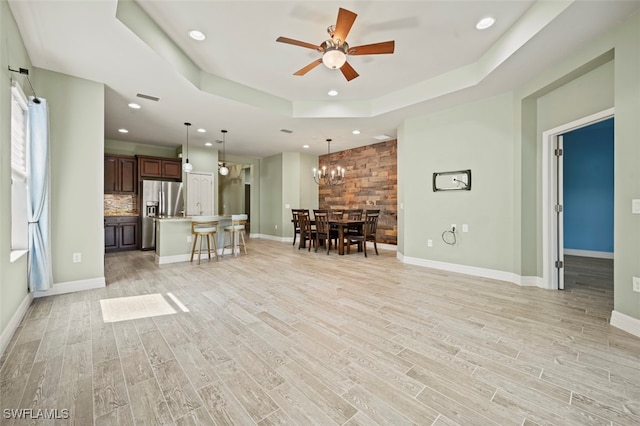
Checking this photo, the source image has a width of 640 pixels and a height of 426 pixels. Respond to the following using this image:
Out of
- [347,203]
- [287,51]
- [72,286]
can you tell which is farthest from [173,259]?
[347,203]

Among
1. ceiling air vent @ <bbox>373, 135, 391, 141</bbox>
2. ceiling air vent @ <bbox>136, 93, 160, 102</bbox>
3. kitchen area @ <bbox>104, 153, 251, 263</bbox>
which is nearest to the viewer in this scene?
ceiling air vent @ <bbox>136, 93, 160, 102</bbox>

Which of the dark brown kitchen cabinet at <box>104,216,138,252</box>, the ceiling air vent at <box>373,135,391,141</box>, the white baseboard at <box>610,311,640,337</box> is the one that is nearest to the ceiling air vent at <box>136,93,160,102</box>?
the dark brown kitchen cabinet at <box>104,216,138,252</box>

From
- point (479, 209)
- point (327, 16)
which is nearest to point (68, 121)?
point (327, 16)

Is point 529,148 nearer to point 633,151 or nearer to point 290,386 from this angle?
point 633,151

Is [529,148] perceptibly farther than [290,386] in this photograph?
Yes

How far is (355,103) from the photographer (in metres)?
4.98

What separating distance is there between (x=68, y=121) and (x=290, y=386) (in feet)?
13.5

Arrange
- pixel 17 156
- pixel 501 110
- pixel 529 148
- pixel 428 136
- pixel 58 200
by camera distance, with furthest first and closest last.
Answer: pixel 428 136 < pixel 501 110 < pixel 529 148 < pixel 58 200 < pixel 17 156

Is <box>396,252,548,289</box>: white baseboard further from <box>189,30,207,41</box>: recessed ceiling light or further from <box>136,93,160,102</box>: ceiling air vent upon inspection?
<box>136,93,160,102</box>: ceiling air vent

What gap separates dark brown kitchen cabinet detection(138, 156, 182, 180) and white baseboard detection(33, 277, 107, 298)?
3.76 metres

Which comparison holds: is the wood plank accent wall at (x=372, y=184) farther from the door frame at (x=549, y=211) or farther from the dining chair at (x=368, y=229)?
the door frame at (x=549, y=211)

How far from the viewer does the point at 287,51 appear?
3316mm

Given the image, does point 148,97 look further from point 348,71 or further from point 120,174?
point 120,174

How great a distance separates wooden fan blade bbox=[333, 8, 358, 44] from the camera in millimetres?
2275
